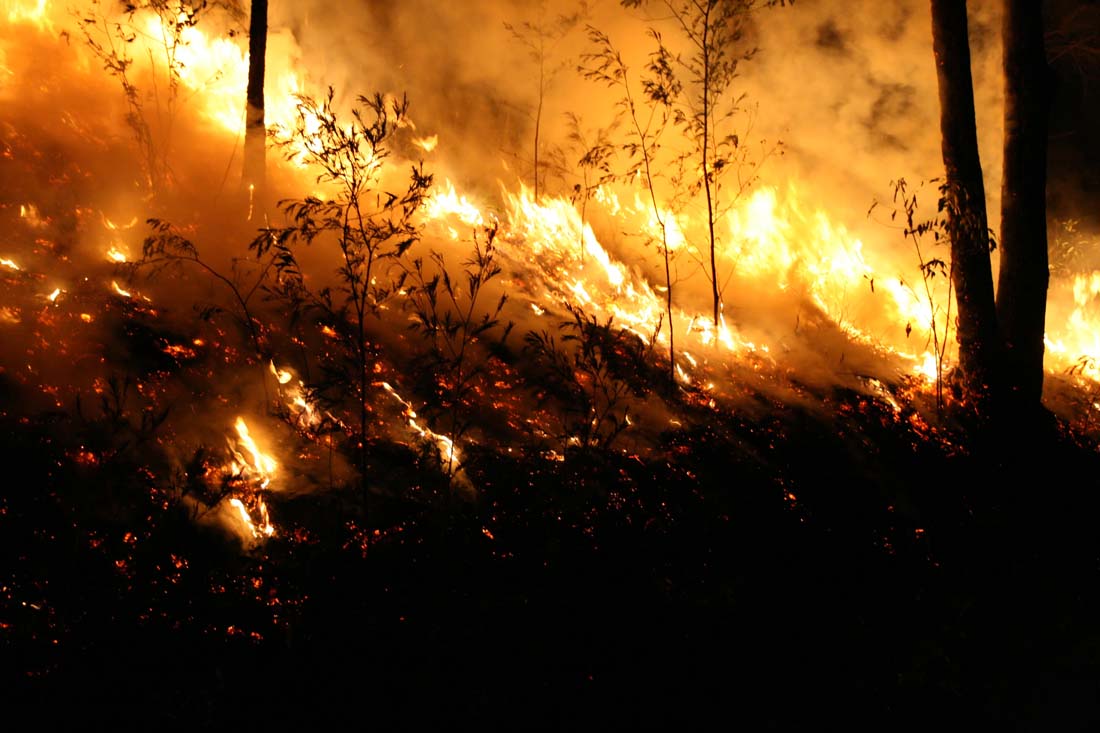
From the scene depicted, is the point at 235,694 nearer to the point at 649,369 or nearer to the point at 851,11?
the point at 649,369

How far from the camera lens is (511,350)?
530 centimetres

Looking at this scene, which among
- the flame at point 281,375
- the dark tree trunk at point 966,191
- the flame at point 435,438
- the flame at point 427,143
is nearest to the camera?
the flame at point 435,438

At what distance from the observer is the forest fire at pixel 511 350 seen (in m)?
2.96

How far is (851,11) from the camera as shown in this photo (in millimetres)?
9836

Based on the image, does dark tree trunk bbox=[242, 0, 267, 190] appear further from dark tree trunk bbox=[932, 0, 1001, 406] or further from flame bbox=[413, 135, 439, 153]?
dark tree trunk bbox=[932, 0, 1001, 406]

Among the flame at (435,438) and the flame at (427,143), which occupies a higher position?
the flame at (427,143)

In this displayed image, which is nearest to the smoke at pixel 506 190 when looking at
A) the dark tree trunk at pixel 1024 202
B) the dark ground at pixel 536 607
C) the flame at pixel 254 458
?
the flame at pixel 254 458

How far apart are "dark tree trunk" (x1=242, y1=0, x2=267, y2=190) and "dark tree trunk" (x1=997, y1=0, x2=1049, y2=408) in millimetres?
6617

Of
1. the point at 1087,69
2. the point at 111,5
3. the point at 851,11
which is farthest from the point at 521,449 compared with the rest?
the point at 1087,69

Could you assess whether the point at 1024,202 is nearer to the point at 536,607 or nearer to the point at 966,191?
the point at 966,191

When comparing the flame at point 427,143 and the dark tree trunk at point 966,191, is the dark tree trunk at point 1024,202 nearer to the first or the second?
the dark tree trunk at point 966,191

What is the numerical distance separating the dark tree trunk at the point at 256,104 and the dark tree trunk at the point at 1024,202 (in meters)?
6.62

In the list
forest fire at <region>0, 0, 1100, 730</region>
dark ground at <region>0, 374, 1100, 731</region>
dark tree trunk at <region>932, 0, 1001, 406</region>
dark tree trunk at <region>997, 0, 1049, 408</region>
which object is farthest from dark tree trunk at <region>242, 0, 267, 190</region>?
dark tree trunk at <region>997, 0, 1049, 408</region>

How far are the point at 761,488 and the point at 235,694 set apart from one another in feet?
10.7
